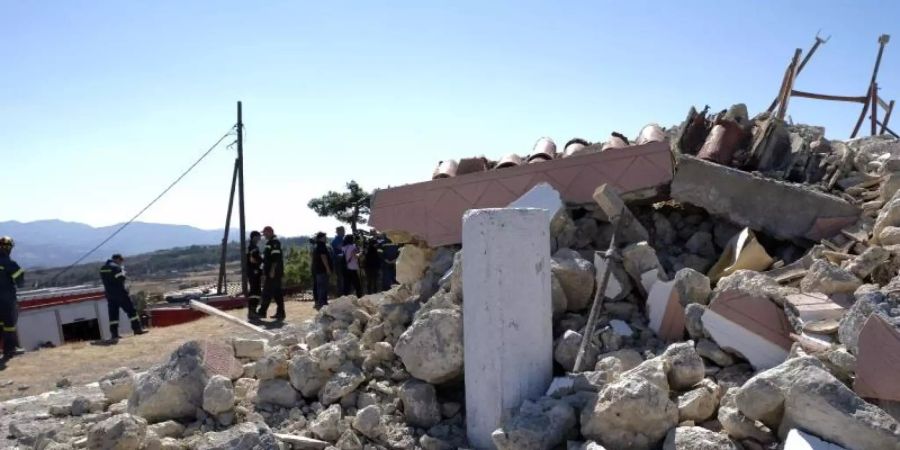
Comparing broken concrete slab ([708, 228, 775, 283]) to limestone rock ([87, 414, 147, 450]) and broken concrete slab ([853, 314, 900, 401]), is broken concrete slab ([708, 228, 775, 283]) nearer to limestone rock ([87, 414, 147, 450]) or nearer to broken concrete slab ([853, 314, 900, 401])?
broken concrete slab ([853, 314, 900, 401])

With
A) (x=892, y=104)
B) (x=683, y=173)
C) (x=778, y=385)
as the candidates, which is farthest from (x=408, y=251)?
(x=892, y=104)

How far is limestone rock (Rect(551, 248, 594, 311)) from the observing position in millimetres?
4617

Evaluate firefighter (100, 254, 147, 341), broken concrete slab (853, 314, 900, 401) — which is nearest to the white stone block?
broken concrete slab (853, 314, 900, 401)

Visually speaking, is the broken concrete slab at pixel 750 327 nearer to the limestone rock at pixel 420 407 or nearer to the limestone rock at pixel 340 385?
the limestone rock at pixel 420 407

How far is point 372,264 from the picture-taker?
38.0ft

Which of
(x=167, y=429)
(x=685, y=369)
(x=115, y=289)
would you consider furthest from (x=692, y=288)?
(x=115, y=289)

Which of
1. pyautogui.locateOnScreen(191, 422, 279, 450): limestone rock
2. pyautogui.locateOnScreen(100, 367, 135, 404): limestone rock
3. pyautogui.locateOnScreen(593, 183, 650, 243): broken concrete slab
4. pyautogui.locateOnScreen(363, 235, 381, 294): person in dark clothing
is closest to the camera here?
pyautogui.locateOnScreen(191, 422, 279, 450): limestone rock

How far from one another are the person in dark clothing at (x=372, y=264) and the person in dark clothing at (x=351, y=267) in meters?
0.26

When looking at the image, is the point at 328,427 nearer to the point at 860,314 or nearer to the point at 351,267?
the point at 860,314

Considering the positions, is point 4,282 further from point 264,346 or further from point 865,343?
point 865,343

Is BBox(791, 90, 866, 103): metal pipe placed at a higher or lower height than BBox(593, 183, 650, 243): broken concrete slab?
higher

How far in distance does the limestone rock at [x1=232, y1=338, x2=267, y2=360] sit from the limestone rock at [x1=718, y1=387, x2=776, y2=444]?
3839 millimetres

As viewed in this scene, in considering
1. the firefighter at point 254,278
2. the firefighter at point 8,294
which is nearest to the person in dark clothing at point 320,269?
the firefighter at point 254,278

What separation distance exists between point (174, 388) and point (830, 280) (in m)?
4.42
